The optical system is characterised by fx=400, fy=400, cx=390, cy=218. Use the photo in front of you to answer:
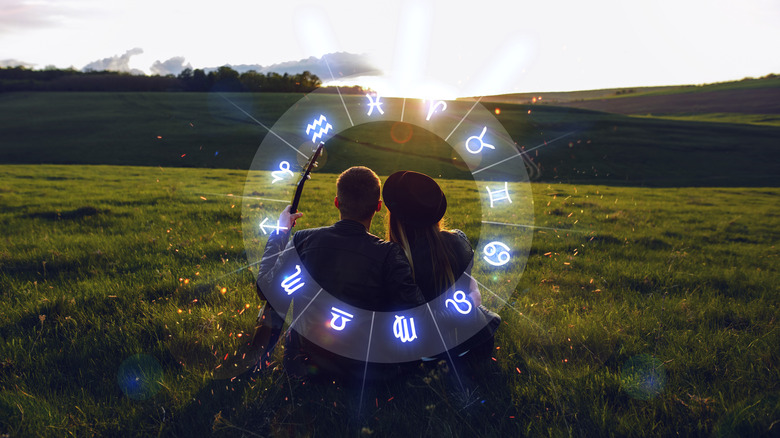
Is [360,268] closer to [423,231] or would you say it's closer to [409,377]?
[423,231]

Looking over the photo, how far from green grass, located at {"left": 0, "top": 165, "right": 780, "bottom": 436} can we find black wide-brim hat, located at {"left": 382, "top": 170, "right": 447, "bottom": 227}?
1435mm

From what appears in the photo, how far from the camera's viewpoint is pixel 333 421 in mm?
3053

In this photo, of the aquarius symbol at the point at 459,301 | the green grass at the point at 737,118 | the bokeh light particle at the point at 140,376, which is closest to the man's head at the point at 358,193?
the aquarius symbol at the point at 459,301

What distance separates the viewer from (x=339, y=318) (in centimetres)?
331

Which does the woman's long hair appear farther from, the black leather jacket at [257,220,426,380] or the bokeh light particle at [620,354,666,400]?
the bokeh light particle at [620,354,666,400]

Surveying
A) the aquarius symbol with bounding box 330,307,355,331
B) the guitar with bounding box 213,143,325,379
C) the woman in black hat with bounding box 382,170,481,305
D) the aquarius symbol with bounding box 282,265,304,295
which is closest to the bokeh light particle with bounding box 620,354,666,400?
the woman in black hat with bounding box 382,170,481,305

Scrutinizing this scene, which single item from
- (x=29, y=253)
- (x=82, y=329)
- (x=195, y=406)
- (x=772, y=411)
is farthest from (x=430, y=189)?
(x=29, y=253)

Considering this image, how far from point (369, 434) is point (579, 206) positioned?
12.8m

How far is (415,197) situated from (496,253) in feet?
17.4

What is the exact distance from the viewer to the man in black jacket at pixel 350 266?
3201 millimetres

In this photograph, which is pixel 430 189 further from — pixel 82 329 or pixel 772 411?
pixel 82 329

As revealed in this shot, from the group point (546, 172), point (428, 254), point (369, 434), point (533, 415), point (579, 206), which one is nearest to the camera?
Answer: point (369, 434)

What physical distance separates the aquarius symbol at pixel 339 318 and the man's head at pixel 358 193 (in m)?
0.77

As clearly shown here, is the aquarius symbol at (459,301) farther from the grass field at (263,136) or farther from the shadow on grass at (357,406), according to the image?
the grass field at (263,136)
